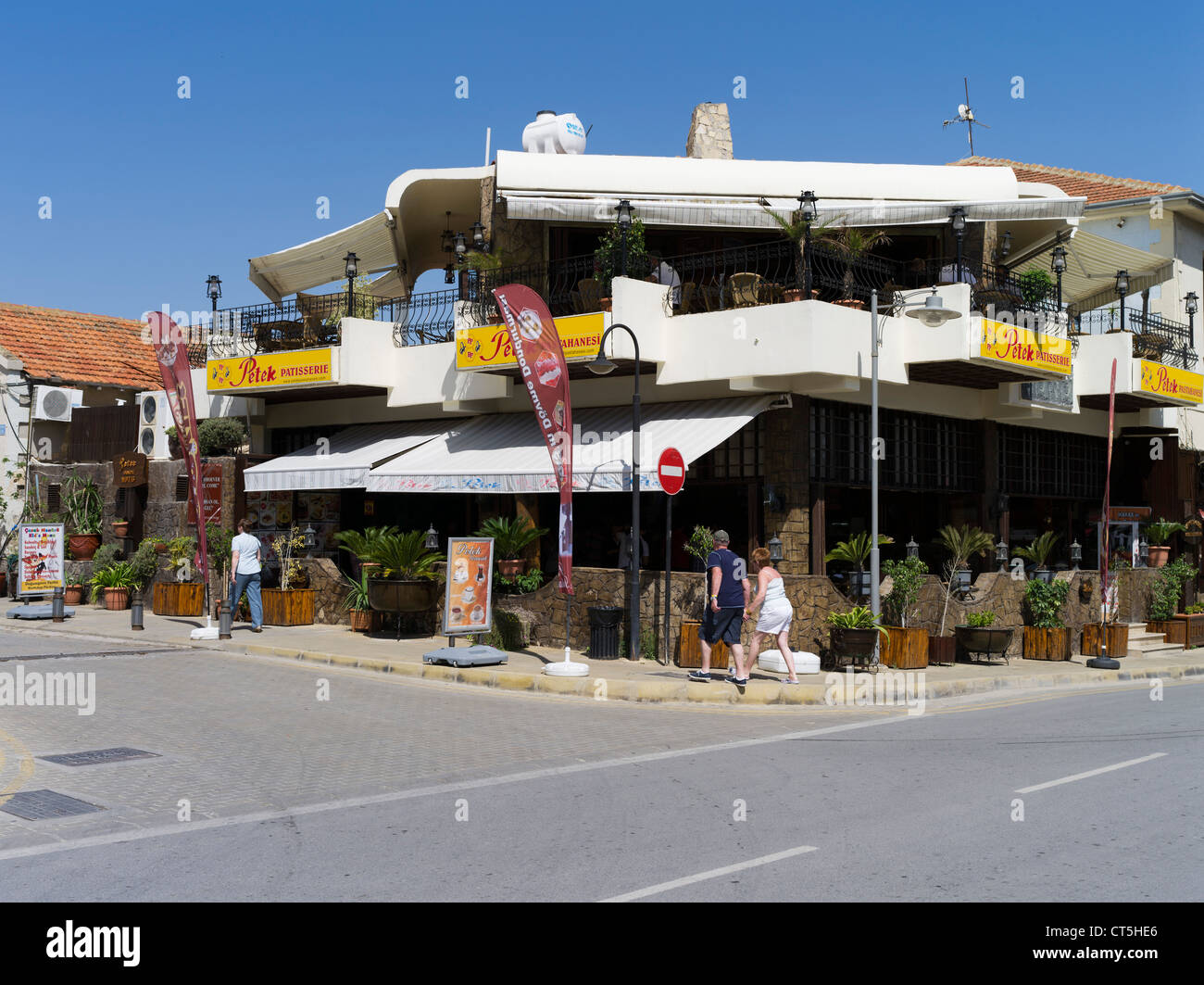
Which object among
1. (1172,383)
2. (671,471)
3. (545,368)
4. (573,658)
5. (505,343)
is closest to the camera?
(671,471)

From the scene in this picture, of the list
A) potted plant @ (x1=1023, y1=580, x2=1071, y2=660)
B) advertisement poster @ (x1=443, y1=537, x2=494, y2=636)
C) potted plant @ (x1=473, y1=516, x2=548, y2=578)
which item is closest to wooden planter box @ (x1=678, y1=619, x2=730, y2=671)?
advertisement poster @ (x1=443, y1=537, x2=494, y2=636)

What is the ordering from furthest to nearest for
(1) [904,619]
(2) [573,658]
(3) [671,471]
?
(1) [904,619] → (2) [573,658] → (3) [671,471]

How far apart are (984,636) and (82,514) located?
19562 millimetres

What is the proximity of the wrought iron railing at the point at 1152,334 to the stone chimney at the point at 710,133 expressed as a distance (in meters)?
8.57

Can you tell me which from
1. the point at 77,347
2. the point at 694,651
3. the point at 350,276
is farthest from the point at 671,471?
the point at 77,347

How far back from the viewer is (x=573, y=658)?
17297mm

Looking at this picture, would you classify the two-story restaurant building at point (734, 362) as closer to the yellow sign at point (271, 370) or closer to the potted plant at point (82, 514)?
the yellow sign at point (271, 370)

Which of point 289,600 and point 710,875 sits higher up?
point 289,600

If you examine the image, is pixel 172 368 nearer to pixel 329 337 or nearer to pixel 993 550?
pixel 329 337

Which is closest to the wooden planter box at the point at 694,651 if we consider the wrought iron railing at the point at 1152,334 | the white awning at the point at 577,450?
the white awning at the point at 577,450

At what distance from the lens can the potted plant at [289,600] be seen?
68.3ft

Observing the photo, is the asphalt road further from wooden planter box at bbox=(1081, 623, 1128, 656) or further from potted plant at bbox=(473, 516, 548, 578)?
wooden planter box at bbox=(1081, 623, 1128, 656)

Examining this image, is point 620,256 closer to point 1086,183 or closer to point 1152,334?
point 1152,334

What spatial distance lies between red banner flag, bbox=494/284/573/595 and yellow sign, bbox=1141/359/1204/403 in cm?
1256
